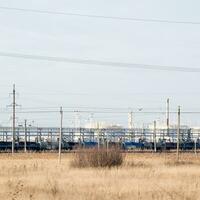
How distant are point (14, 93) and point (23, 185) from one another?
39.9 metres

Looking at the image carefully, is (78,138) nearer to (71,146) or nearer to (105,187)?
(71,146)

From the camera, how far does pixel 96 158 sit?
2650 cm

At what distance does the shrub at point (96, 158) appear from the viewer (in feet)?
86.6

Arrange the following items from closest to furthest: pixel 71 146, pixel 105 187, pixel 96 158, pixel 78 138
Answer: pixel 105 187, pixel 96 158, pixel 71 146, pixel 78 138

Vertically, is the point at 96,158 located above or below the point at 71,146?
above

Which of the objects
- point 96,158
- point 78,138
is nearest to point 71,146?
point 78,138

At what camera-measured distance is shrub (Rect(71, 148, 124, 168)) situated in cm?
2639

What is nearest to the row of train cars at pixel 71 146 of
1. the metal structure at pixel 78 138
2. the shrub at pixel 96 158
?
the metal structure at pixel 78 138

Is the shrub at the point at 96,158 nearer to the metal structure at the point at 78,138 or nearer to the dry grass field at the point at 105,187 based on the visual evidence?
the dry grass field at the point at 105,187

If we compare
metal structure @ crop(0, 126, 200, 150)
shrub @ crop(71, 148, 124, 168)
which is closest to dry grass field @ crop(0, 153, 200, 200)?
shrub @ crop(71, 148, 124, 168)

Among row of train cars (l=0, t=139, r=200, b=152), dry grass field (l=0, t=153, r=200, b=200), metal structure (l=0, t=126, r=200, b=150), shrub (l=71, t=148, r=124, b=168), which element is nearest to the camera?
dry grass field (l=0, t=153, r=200, b=200)

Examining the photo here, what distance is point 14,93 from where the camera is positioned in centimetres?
A: 5597

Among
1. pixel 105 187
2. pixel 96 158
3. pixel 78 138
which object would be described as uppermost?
pixel 78 138

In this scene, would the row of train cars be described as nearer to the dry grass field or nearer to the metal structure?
the metal structure
